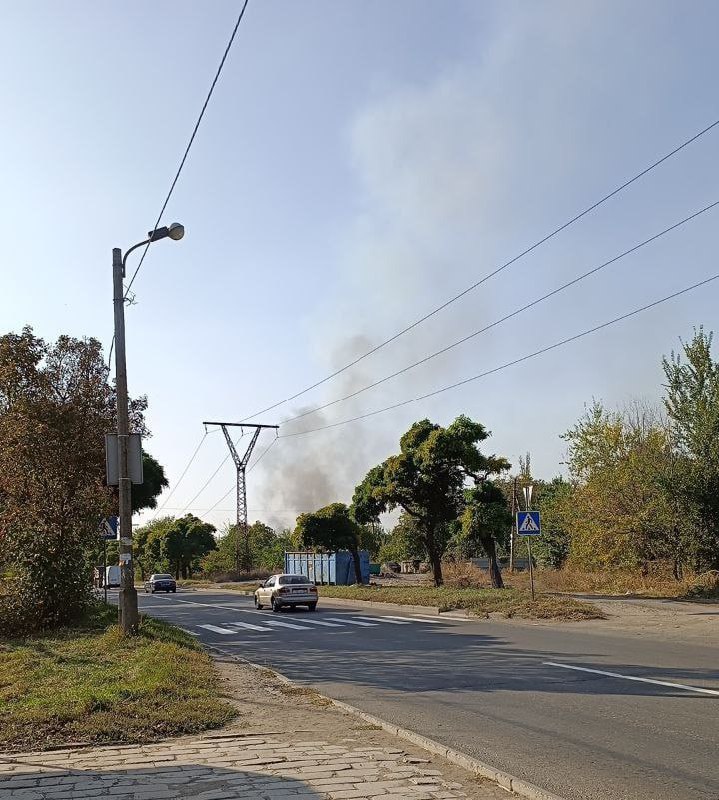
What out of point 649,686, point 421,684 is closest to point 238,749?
point 421,684

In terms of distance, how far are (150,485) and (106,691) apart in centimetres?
3673

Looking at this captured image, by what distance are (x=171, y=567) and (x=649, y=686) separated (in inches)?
2834

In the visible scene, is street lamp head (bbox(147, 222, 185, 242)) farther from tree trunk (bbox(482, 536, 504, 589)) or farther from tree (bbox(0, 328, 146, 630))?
tree trunk (bbox(482, 536, 504, 589))

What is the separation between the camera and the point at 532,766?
6215 millimetres

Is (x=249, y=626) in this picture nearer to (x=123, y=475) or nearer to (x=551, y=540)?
(x=123, y=475)

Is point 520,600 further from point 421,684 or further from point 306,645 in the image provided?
point 421,684

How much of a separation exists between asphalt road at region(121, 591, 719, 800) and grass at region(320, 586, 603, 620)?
4.98 ft

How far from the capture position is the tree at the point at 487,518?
93.6 ft

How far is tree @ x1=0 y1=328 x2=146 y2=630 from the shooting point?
57.2ft

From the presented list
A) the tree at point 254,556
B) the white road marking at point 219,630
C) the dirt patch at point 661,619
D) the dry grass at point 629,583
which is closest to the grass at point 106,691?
the white road marking at point 219,630

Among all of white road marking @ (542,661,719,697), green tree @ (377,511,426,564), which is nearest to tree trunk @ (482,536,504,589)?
white road marking @ (542,661,719,697)

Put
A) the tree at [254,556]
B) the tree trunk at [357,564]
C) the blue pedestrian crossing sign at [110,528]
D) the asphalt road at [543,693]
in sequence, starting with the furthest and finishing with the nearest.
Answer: the tree at [254,556] → the tree trunk at [357,564] → the blue pedestrian crossing sign at [110,528] → the asphalt road at [543,693]

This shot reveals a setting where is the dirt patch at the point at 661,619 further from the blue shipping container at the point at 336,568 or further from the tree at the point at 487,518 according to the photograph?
the blue shipping container at the point at 336,568

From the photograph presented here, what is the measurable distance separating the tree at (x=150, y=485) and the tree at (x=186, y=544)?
2915cm
